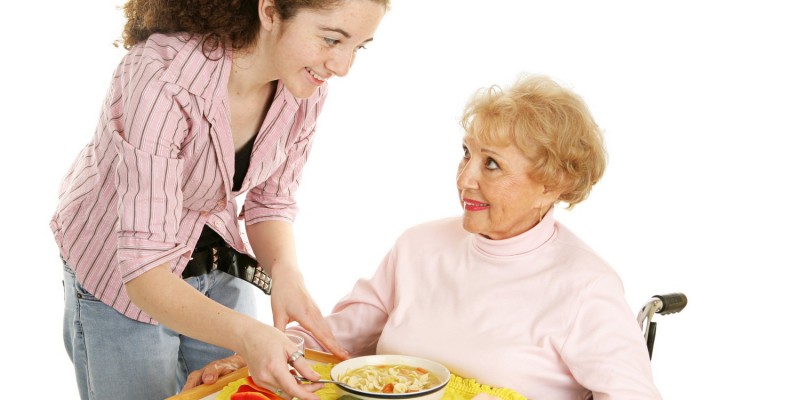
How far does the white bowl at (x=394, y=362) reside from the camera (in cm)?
190

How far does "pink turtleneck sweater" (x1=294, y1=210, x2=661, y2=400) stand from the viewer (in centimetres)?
201

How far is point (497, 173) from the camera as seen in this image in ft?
7.13

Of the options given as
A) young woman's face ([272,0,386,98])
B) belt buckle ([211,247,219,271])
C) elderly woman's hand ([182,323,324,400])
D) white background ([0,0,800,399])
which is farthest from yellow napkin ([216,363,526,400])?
white background ([0,0,800,399])

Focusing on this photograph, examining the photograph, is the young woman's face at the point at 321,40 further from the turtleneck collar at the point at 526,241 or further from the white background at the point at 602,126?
the white background at the point at 602,126

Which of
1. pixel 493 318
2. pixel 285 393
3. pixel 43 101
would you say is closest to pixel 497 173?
pixel 493 318

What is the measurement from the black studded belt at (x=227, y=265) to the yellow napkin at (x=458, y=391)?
1.36 feet

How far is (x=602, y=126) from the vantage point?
137 inches

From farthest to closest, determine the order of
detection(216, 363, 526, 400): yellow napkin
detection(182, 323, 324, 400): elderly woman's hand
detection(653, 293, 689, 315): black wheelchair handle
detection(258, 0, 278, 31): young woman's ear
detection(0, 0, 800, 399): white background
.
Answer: detection(0, 0, 800, 399): white background < detection(653, 293, 689, 315): black wheelchair handle < detection(258, 0, 278, 31): young woman's ear < detection(216, 363, 526, 400): yellow napkin < detection(182, 323, 324, 400): elderly woman's hand

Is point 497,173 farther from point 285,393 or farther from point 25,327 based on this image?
point 25,327

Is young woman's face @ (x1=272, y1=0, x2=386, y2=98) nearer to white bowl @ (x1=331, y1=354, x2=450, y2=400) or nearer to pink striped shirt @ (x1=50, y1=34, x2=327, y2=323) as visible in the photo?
pink striped shirt @ (x1=50, y1=34, x2=327, y2=323)

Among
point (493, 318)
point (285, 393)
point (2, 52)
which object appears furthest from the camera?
point (2, 52)

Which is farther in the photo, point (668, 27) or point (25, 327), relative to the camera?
point (25, 327)

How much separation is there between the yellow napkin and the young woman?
106 millimetres

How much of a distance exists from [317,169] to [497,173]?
2045 mm
